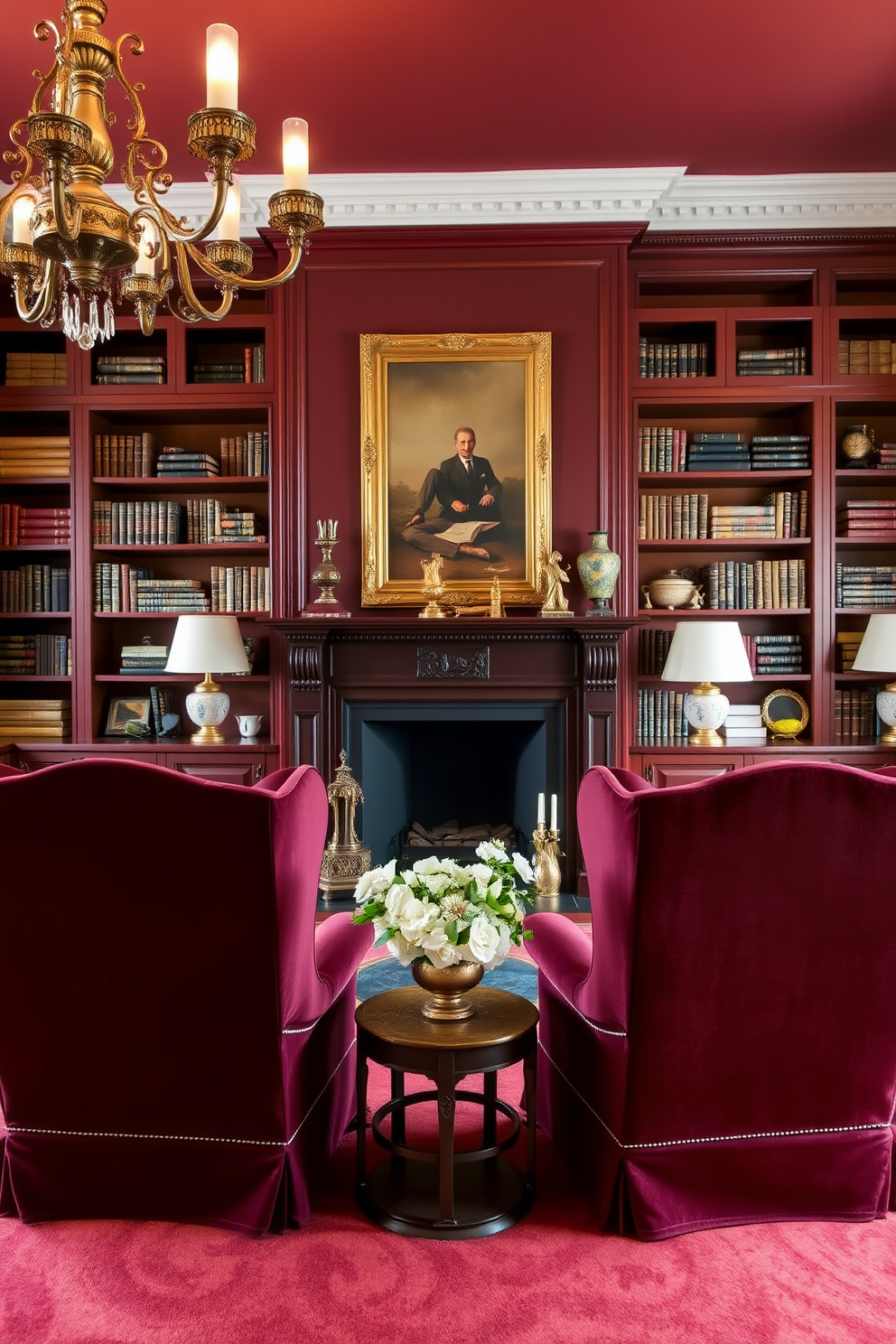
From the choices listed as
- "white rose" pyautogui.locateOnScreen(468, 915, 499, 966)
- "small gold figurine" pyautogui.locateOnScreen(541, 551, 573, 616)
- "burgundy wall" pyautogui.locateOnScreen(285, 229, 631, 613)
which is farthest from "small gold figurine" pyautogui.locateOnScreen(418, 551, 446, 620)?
"white rose" pyautogui.locateOnScreen(468, 915, 499, 966)

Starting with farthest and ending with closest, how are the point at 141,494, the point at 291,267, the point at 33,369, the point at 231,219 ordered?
1. the point at 141,494
2. the point at 33,369
3. the point at 231,219
4. the point at 291,267

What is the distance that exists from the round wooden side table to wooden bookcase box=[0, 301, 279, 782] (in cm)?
265

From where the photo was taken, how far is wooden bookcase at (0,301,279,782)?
183 inches

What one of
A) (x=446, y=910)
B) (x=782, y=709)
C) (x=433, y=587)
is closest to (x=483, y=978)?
(x=446, y=910)

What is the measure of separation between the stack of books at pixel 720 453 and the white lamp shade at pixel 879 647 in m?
0.99

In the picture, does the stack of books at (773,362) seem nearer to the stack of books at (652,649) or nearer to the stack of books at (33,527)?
the stack of books at (652,649)

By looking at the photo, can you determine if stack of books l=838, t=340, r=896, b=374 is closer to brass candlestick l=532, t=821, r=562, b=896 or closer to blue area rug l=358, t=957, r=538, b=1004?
brass candlestick l=532, t=821, r=562, b=896

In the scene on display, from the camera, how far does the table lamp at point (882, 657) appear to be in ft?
14.0

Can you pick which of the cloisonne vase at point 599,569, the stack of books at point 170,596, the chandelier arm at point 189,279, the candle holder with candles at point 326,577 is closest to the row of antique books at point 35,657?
the stack of books at point 170,596

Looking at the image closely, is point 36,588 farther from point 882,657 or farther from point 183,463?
point 882,657

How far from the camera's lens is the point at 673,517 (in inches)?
185

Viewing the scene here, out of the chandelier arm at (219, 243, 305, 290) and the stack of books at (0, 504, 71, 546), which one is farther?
the stack of books at (0, 504, 71, 546)

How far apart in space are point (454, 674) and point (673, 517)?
1.37 metres

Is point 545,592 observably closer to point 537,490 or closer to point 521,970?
point 537,490
